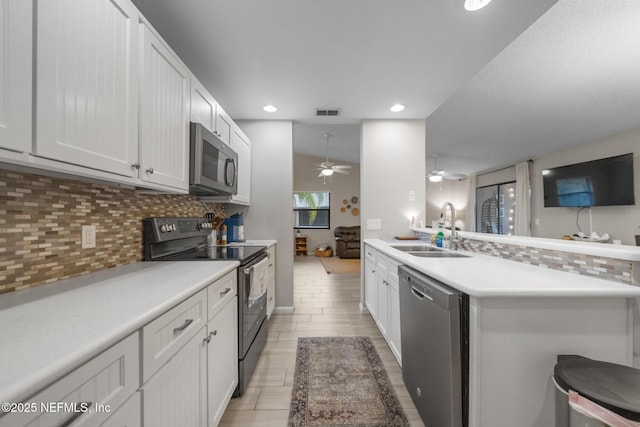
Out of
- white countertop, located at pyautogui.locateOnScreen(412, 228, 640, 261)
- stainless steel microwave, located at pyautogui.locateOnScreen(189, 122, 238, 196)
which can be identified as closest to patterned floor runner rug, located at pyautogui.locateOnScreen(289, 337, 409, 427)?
white countertop, located at pyautogui.locateOnScreen(412, 228, 640, 261)

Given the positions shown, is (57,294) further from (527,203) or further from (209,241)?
(527,203)

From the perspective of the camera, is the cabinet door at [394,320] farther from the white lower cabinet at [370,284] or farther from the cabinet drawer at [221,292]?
the cabinet drawer at [221,292]

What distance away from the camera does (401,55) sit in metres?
1.90

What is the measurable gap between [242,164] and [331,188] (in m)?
5.52

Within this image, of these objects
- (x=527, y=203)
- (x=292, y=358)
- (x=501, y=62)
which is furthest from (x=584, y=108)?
(x=292, y=358)

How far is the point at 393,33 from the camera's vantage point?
167 centimetres

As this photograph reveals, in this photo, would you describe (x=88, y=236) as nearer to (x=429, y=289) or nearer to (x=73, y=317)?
(x=73, y=317)

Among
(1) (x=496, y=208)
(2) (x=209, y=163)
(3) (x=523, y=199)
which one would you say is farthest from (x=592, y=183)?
(2) (x=209, y=163)

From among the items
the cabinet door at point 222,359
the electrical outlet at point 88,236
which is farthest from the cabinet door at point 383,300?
the electrical outlet at point 88,236

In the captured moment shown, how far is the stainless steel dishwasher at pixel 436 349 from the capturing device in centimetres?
107

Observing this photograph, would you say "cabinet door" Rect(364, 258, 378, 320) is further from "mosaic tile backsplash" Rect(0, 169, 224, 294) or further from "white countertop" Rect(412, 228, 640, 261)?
"mosaic tile backsplash" Rect(0, 169, 224, 294)

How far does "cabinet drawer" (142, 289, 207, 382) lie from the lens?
2.54ft

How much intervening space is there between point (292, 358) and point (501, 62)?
3405 millimetres

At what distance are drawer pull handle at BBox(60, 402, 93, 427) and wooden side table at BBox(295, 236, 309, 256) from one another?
7.24m
